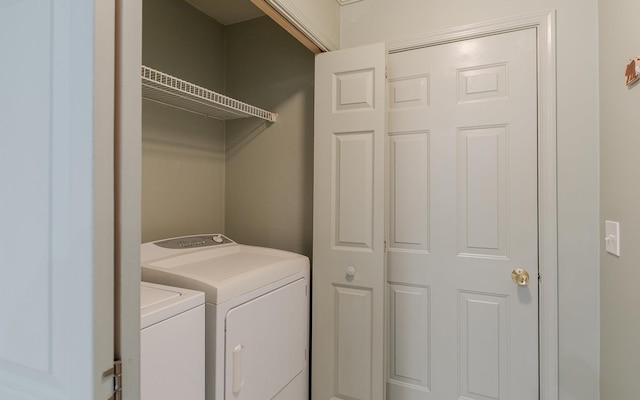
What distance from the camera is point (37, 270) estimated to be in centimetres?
69

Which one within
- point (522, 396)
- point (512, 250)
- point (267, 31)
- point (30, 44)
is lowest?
point (522, 396)

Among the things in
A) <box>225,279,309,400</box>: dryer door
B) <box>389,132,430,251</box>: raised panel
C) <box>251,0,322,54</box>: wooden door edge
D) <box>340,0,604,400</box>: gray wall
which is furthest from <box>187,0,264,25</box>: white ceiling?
<box>225,279,309,400</box>: dryer door

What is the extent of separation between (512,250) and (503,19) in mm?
1121

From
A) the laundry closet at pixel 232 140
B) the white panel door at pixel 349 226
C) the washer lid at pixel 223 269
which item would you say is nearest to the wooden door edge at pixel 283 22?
the white panel door at pixel 349 226

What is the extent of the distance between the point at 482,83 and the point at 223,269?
1549 millimetres

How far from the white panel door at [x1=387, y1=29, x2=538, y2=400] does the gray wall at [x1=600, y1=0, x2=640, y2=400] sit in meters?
0.25

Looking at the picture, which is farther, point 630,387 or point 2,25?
point 630,387

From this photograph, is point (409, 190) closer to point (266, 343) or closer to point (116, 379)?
point (266, 343)

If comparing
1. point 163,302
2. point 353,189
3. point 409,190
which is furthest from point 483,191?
point 163,302

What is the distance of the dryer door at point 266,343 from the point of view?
1302mm

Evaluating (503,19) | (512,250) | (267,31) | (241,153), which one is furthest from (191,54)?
(512,250)

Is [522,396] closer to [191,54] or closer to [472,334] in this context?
[472,334]

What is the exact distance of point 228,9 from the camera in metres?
2.19

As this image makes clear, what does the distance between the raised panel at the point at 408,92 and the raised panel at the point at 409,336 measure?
3.29 feet
